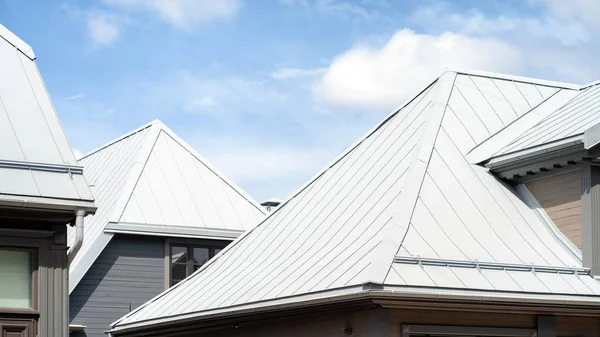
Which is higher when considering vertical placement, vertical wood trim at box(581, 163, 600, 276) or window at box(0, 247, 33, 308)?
vertical wood trim at box(581, 163, 600, 276)

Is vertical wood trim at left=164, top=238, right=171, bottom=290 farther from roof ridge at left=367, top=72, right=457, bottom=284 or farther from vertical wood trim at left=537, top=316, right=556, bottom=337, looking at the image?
vertical wood trim at left=537, top=316, right=556, bottom=337

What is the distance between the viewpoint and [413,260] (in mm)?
15148

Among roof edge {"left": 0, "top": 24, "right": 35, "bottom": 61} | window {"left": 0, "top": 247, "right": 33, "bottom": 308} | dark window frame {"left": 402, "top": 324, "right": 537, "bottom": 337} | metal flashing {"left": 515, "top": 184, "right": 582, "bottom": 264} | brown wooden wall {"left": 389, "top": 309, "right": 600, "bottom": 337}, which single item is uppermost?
roof edge {"left": 0, "top": 24, "right": 35, "bottom": 61}

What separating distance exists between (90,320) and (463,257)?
12068 millimetres

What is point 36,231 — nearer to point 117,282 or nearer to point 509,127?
point 509,127

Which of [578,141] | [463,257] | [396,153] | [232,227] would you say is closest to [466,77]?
[396,153]

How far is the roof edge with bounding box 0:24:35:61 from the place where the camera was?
17.1m

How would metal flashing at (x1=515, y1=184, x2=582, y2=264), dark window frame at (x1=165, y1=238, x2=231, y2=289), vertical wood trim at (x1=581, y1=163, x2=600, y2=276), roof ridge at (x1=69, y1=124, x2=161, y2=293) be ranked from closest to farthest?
vertical wood trim at (x1=581, y1=163, x2=600, y2=276)
metal flashing at (x1=515, y1=184, x2=582, y2=264)
roof ridge at (x1=69, y1=124, x2=161, y2=293)
dark window frame at (x1=165, y1=238, x2=231, y2=289)

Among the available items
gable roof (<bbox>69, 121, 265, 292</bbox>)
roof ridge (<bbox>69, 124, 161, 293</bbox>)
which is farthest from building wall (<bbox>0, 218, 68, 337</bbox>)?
gable roof (<bbox>69, 121, 265, 292</bbox>)

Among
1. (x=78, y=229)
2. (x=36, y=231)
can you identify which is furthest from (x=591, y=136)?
(x=36, y=231)

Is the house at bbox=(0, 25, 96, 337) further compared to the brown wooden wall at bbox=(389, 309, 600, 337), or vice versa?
the brown wooden wall at bbox=(389, 309, 600, 337)

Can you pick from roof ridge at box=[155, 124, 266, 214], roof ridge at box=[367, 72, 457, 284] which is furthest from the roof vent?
roof ridge at box=[367, 72, 457, 284]

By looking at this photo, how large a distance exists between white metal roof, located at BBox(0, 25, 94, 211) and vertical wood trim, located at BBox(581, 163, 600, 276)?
715 cm

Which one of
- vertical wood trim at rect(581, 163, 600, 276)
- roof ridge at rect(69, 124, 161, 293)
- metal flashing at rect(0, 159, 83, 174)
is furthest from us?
roof ridge at rect(69, 124, 161, 293)
